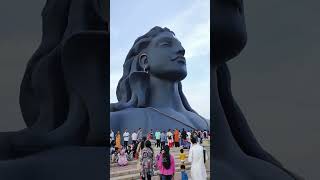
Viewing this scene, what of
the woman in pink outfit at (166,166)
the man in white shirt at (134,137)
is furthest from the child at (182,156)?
the man in white shirt at (134,137)

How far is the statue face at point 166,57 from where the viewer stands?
49.6ft

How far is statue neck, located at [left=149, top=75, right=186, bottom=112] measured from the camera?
622 inches

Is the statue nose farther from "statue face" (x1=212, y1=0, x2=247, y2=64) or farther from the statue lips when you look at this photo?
"statue face" (x1=212, y1=0, x2=247, y2=64)

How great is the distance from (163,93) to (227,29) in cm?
296

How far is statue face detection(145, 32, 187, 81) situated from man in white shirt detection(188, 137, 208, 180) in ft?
12.9

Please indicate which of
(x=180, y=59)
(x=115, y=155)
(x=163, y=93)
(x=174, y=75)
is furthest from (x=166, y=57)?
(x=115, y=155)

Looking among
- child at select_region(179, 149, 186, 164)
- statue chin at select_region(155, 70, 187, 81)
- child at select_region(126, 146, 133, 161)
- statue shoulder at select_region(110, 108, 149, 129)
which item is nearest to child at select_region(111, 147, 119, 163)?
child at select_region(126, 146, 133, 161)

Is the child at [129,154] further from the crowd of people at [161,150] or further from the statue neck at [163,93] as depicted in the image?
Answer: the statue neck at [163,93]

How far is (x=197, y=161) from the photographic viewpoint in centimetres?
1152

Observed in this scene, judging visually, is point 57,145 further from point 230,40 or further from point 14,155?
point 230,40

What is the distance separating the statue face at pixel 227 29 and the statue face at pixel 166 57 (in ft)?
3.62

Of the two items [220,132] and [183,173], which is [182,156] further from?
[220,132]

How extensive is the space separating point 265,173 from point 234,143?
3.89ft

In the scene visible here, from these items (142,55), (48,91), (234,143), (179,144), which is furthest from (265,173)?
(48,91)
